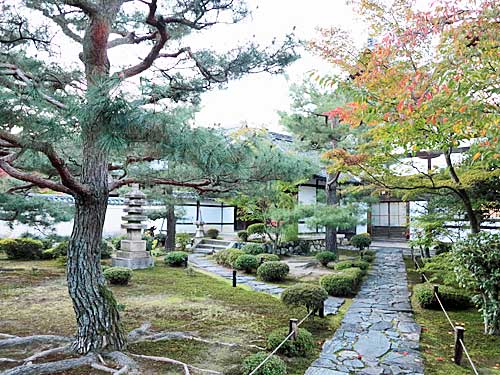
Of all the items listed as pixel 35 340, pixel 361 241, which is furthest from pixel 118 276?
pixel 361 241

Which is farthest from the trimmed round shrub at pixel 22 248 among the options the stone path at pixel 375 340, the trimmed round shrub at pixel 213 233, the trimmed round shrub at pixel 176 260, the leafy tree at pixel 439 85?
the leafy tree at pixel 439 85

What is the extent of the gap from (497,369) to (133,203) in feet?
32.0

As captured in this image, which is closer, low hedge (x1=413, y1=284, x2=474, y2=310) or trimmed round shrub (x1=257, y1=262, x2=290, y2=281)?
low hedge (x1=413, y1=284, x2=474, y2=310)

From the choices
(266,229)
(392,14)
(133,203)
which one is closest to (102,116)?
(392,14)

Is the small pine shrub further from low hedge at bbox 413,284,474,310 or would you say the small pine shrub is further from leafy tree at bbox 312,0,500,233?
leafy tree at bbox 312,0,500,233

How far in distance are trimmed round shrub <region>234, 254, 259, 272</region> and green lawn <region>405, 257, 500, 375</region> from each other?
4.76 metres

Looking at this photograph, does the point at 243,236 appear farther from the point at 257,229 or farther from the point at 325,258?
the point at 325,258

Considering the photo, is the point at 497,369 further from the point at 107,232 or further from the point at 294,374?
the point at 107,232

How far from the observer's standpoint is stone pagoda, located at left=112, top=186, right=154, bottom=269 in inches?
427

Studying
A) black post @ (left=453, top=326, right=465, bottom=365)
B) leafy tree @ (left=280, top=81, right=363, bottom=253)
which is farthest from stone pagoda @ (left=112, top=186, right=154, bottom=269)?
black post @ (left=453, top=326, right=465, bottom=365)

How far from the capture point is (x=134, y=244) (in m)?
11.0

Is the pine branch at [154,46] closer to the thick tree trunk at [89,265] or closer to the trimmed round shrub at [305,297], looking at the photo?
the thick tree trunk at [89,265]

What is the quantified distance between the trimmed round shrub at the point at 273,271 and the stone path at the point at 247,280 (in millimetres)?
238

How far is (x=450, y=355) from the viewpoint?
15.6 feet
